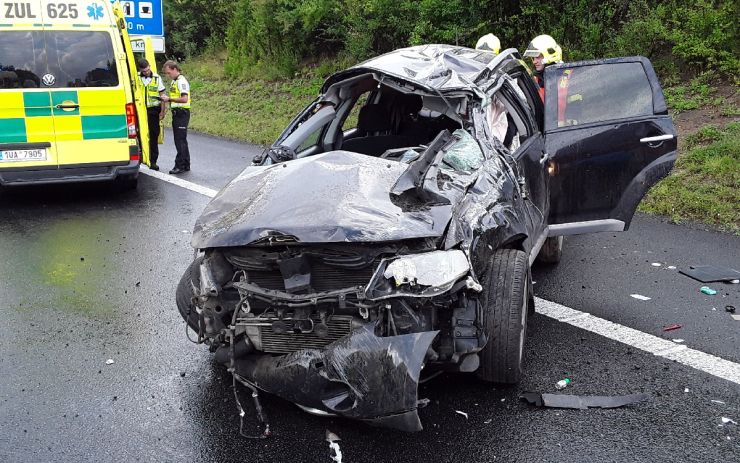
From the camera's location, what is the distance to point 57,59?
832cm

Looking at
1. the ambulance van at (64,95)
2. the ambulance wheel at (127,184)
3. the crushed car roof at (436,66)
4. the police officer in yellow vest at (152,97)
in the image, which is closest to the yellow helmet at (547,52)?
the crushed car roof at (436,66)

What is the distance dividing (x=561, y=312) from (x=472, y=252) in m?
1.62

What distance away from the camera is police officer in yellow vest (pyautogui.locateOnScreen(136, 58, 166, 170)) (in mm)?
10914

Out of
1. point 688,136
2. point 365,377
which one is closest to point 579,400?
point 365,377

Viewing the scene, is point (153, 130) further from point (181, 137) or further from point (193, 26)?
point (193, 26)

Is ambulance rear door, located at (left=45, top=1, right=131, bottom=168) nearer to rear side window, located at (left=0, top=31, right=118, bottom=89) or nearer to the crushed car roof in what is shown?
rear side window, located at (left=0, top=31, right=118, bottom=89)

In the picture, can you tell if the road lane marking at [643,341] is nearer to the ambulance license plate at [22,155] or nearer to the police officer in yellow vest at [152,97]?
the ambulance license plate at [22,155]

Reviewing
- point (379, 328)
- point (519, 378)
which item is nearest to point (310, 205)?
point (379, 328)

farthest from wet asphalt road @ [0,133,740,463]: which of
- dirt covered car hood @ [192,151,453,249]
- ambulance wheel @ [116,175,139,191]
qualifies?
ambulance wheel @ [116,175,139,191]

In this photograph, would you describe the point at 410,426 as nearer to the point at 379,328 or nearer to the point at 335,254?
the point at 379,328

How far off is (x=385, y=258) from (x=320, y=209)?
0.45 meters

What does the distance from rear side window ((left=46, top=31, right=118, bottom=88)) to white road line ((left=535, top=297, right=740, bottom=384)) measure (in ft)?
19.5

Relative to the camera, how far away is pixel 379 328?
3.24 metres

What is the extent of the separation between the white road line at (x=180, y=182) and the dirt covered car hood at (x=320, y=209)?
494 centimetres
